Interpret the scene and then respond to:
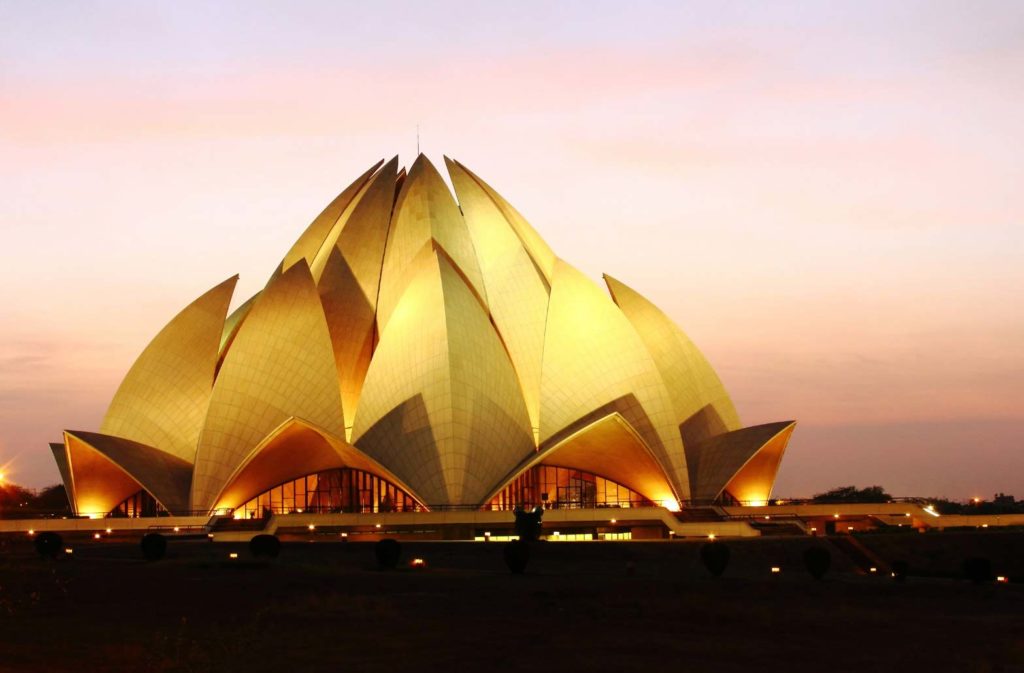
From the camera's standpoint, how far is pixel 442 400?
40.5 m

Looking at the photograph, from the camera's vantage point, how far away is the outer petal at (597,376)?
43.3 metres

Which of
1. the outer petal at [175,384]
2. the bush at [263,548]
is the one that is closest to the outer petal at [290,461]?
the outer petal at [175,384]

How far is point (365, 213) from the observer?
48.4 m

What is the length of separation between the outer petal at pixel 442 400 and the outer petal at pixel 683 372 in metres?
8.40

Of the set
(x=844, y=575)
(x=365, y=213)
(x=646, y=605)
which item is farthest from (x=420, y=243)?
(x=646, y=605)

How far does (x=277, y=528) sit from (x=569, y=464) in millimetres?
11555

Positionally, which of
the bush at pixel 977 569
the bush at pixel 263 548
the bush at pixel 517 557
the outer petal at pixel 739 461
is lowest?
the bush at pixel 977 569

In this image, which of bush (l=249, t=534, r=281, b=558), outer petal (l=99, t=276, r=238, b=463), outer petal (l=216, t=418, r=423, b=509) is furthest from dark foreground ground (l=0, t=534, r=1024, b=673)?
outer petal (l=99, t=276, r=238, b=463)

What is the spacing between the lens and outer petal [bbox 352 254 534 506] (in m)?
40.2

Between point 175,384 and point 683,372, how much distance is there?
20435 mm

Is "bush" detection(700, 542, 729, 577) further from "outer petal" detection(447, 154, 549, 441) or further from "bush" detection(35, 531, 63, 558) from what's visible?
"outer petal" detection(447, 154, 549, 441)

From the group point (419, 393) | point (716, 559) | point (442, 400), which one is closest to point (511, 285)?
point (419, 393)

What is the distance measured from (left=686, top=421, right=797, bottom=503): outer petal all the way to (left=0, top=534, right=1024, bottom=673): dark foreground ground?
16245 mm

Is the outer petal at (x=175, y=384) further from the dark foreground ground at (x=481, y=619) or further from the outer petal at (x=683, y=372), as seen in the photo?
the dark foreground ground at (x=481, y=619)
